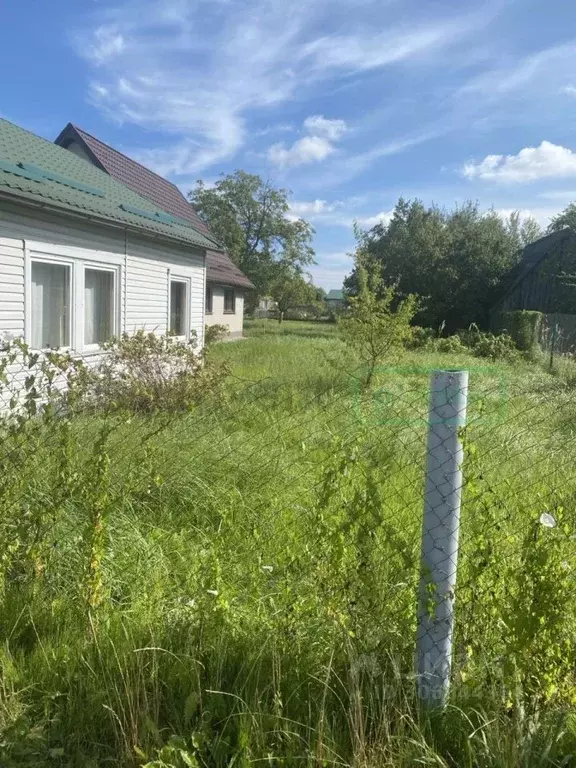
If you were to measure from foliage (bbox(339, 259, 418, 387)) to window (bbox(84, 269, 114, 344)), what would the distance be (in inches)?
166

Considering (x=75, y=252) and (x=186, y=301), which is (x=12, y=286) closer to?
(x=75, y=252)

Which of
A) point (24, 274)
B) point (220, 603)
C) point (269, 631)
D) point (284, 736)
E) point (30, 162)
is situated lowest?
point (284, 736)

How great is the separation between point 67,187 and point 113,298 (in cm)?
195

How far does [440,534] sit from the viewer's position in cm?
201

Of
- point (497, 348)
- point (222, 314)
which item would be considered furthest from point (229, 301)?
point (497, 348)

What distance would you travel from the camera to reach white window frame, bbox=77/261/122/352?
905 centimetres

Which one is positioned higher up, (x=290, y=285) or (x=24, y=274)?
(x=290, y=285)

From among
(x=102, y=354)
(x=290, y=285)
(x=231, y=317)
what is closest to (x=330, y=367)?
(x=102, y=354)

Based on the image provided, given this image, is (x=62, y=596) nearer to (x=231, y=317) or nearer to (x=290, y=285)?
(x=231, y=317)

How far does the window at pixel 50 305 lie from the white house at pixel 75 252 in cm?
1

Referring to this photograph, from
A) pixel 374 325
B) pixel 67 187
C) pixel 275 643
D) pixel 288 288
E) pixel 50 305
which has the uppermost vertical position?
pixel 288 288

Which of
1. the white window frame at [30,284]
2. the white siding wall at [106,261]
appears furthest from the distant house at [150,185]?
the white window frame at [30,284]

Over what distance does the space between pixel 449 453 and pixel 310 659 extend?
984 millimetres

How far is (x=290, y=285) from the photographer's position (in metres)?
44.2
